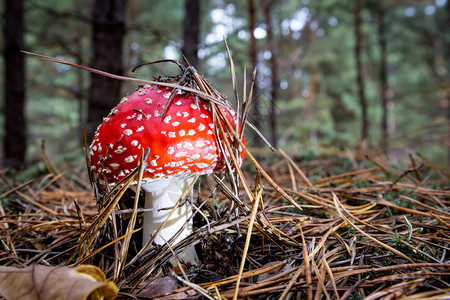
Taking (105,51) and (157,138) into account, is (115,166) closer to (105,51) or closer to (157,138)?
(157,138)

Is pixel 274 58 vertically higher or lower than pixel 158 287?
higher

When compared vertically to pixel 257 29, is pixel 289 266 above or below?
below

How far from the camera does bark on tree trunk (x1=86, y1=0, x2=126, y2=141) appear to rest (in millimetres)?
3211

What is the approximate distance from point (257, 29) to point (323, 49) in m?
7.30

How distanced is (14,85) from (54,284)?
473 centimetres

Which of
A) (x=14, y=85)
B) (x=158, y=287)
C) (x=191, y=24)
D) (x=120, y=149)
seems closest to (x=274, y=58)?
(x=191, y=24)

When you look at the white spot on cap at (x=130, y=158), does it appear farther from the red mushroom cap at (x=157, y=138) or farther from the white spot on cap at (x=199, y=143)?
the white spot on cap at (x=199, y=143)

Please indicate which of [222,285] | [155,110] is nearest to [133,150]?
[155,110]

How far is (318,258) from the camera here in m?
1.01

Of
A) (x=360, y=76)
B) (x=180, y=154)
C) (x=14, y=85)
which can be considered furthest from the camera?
(x=360, y=76)

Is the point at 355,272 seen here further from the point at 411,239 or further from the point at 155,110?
the point at 155,110

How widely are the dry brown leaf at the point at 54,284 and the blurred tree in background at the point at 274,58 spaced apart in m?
0.77

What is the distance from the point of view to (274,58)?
4.70 m

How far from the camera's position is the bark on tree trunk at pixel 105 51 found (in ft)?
10.5
